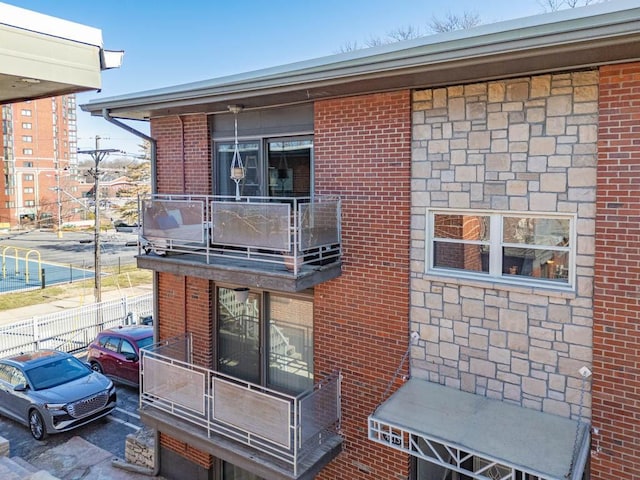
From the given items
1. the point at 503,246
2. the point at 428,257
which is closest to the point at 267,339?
the point at 428,257

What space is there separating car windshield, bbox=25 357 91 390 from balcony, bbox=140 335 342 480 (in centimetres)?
588

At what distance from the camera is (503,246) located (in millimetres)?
5836

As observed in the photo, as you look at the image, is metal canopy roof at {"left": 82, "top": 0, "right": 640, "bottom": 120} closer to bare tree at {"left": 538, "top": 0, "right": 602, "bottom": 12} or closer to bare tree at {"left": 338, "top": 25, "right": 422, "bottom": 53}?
bare tree at {"left": 538, "top": 0, "right": 602, "bottom": 12}

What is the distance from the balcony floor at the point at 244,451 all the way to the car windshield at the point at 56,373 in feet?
19.5

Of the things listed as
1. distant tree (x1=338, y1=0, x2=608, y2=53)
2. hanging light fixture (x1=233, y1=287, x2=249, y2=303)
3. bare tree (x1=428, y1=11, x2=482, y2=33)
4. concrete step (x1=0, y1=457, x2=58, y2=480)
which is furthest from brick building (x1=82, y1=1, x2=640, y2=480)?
bare tree (x1=428, y1=11, x2=482, y2=33)

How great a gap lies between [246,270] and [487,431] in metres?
3.45

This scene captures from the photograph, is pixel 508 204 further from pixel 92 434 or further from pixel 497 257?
pixel 92 434

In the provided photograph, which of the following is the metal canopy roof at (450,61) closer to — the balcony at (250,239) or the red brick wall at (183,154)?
the red brick wall at (183,154)

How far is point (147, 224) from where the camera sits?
A: 7.54 meters

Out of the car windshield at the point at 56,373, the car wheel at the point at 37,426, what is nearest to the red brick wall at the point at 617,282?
the car wheel at the point at 37,426

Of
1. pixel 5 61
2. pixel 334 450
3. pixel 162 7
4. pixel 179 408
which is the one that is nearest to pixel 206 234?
pixel 179 408

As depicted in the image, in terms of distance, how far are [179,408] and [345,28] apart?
77.4 ft

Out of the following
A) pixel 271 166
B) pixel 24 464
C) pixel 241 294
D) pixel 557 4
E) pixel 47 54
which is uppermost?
pixel 557 4

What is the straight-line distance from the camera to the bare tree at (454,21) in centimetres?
2166
